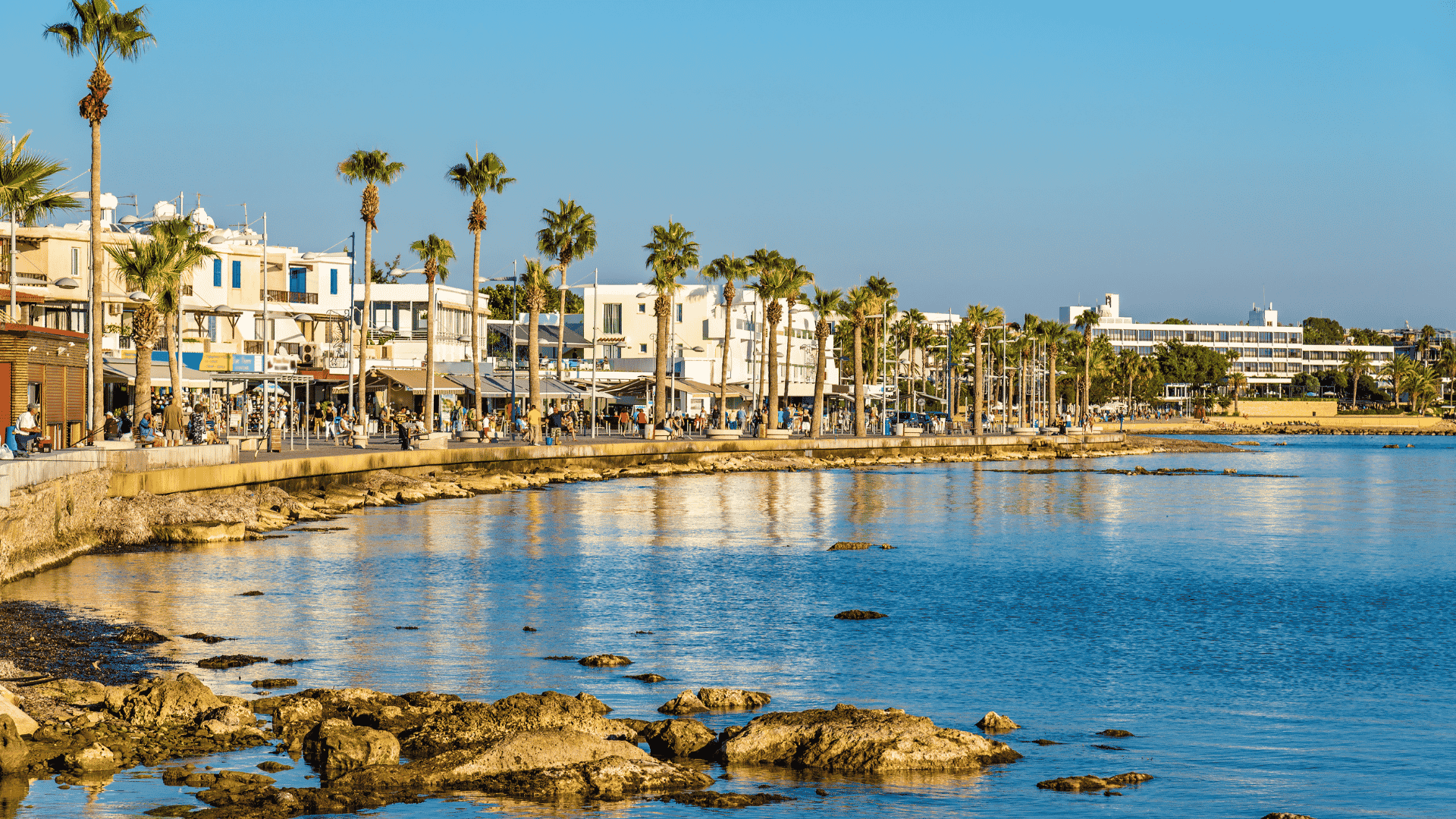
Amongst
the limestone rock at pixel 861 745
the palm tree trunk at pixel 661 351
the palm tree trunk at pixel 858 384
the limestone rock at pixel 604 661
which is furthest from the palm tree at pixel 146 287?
the palm tree trunk at pixel 858 384

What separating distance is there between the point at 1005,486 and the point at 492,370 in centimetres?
3137

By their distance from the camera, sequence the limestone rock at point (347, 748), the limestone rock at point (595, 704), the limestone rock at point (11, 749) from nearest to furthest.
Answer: the limestone rock at point (11, 749) → the limestone rock at point (347, 748) → the limestone rock at point (595, 704)

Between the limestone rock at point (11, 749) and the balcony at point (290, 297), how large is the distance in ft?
212

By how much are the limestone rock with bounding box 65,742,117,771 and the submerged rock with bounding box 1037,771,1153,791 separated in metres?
8.31

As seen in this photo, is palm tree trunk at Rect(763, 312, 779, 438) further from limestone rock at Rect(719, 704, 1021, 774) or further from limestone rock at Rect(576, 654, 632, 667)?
limestone rock at Rect(719, 704, 1021, 774)

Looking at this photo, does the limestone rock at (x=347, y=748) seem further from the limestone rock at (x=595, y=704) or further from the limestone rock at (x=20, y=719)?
the limestone rock at (x=20, y=719)

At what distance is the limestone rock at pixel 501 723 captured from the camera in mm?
13867

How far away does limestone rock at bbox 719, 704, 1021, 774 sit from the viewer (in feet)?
45.2

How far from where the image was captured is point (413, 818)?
472 inches

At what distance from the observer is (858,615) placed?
2469cm

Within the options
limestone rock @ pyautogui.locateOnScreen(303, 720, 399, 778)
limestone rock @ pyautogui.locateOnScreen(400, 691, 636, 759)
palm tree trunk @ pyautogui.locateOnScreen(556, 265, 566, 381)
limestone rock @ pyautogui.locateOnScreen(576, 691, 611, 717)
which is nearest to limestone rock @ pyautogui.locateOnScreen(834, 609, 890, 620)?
limestone rock @ pyautogui.locateOnScreen(576, 691, 611, 717)

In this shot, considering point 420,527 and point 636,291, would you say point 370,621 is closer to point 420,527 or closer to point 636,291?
point 420,527

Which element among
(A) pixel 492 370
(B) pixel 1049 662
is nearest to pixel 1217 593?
(B) pixel 1049 662

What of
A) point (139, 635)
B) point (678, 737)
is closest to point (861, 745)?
point (678, 737)
